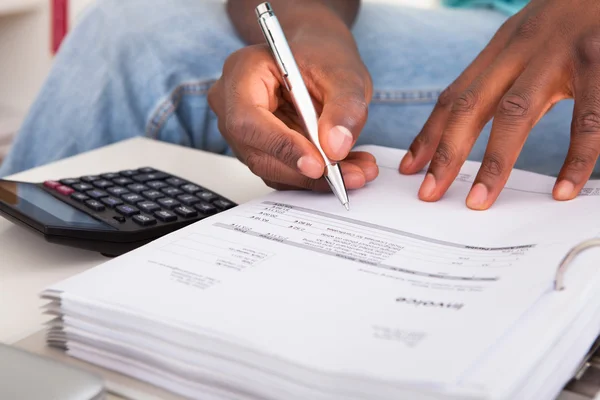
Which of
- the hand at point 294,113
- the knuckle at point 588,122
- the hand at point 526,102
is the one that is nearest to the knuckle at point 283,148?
the hand at point 294,113

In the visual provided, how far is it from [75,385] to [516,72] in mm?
422

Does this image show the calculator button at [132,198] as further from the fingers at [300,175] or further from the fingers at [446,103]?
the fingers at [446,103]

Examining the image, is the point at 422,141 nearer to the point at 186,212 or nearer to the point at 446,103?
the point at 446,103

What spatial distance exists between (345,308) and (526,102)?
27cm

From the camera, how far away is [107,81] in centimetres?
83

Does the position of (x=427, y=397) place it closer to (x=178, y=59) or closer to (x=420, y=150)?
(x=420, y=150)

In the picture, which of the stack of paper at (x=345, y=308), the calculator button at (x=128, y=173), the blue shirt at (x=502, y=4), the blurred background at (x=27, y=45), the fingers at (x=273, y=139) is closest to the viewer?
the stack of paper at (x=345, y=308)

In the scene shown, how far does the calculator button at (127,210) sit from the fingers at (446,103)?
Result: 0.23m

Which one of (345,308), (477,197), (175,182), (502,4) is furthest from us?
(502,4)

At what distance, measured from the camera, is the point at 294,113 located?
623 millimetres

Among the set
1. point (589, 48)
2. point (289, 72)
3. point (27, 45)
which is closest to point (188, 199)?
point (289, 72)

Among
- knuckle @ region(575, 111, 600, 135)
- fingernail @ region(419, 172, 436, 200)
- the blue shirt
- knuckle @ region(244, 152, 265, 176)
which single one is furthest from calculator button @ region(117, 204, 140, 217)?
the blue shirt

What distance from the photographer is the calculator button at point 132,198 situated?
1.76 feet

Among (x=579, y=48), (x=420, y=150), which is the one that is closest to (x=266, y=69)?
(x=420, y=150)
